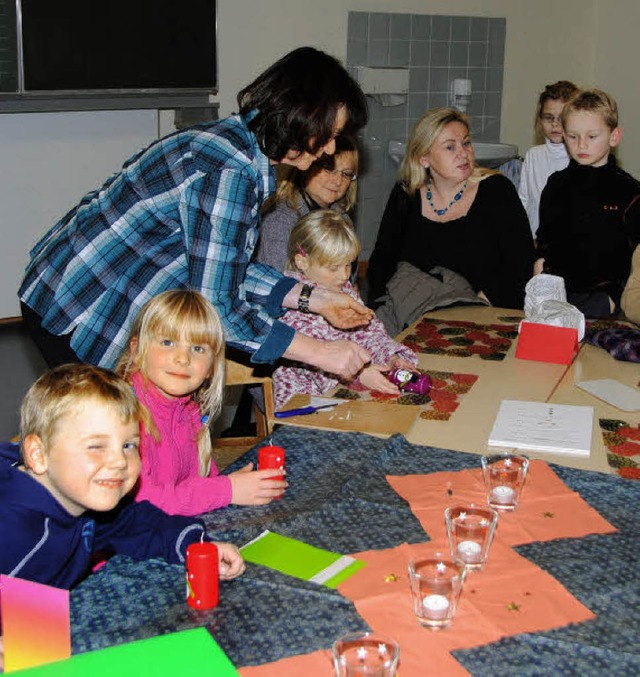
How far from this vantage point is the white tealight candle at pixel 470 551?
1.71m

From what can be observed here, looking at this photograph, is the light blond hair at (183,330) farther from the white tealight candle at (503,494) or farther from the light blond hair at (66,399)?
the white tealight candle at (503,494)

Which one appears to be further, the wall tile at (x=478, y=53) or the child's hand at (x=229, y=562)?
the wall tile at (x=478, y=53)

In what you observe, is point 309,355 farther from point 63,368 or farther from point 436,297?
point 436,297

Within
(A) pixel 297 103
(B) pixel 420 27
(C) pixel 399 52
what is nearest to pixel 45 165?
(C) pixel 399 52

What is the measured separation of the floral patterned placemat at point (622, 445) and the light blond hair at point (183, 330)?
922 millimetres

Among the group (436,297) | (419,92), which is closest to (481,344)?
(436,297)

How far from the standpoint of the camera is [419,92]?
6703 millimetres

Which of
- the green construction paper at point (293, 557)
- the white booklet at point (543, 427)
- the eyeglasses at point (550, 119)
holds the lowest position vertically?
the white booklet at point (543, 427)

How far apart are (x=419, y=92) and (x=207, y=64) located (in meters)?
Result: 1.81

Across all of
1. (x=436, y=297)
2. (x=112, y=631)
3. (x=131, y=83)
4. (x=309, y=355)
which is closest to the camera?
(x=112, y=631)

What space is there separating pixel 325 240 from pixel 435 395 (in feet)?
2.27

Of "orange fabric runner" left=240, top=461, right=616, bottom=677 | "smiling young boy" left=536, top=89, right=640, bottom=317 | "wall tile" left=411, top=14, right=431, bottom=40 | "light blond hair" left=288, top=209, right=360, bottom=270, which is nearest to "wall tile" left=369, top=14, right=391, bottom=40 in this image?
"wall tile" left=411, top=14, right=431, bottom=40

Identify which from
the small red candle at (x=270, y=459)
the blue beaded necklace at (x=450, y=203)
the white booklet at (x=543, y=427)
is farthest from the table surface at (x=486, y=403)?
the blue beaded necklace at (x=450, y=203)

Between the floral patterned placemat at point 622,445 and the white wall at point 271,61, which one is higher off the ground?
the white wall at point 271,61
